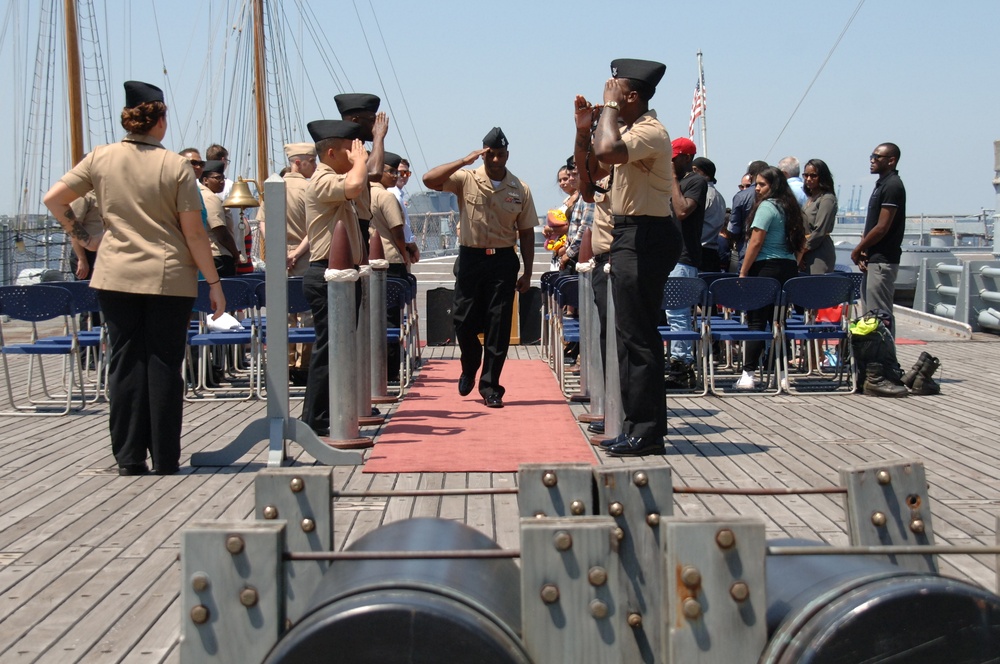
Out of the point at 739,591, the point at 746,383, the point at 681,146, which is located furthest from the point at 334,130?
the point at 739,591

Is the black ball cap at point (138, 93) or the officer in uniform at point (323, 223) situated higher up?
the black ball cap at point (138, 93)

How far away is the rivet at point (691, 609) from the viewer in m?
2.30

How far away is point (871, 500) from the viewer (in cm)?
279

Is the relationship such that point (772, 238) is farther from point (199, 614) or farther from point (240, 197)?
point (199, 614)

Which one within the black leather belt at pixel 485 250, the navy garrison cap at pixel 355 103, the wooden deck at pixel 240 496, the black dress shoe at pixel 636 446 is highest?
the navy garrison cap at pixel 355 103

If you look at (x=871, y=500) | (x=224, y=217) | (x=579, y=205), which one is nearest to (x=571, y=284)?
A: (x=579, y=205)

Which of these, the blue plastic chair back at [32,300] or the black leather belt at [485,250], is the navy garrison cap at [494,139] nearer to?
the black leather belt at [485,250]

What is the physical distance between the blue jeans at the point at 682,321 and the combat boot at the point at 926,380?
2017 mm

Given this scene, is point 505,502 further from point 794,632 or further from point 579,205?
point 579,205

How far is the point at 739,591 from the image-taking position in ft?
7.56

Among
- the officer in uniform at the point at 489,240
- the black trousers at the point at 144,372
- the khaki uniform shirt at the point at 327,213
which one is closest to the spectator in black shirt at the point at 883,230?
the officer in uniform at the point at 489,240

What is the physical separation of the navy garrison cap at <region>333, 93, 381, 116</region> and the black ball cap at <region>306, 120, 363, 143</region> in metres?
0.60

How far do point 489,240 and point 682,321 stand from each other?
7.97ft

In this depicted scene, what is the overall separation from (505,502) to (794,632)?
3.77m
